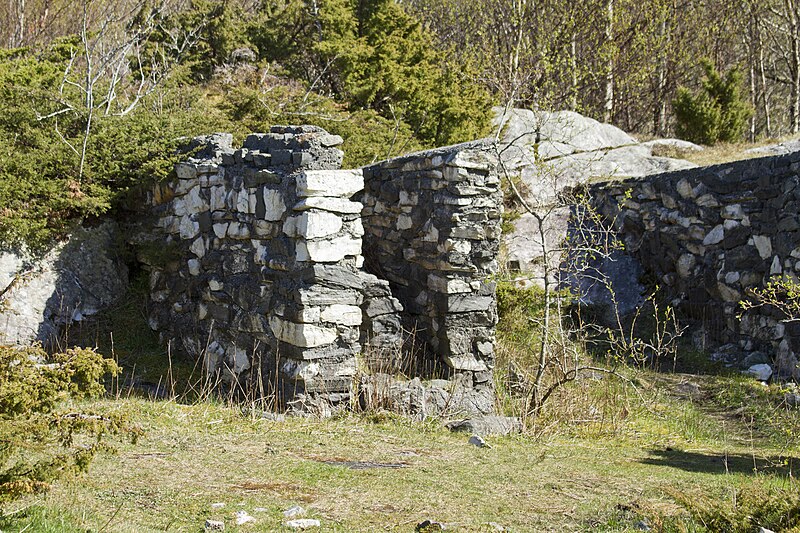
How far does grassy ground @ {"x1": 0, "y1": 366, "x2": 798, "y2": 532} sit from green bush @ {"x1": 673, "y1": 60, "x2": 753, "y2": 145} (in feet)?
38.7

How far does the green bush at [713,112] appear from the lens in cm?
1777

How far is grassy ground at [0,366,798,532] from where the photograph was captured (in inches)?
154

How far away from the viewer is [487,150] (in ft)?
25.6

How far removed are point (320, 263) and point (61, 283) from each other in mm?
3469

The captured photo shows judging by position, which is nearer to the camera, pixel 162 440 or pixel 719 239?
pixel 162 440

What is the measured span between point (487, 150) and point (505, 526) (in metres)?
4.52

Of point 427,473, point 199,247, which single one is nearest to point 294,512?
point 427,473

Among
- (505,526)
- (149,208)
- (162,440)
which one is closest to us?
(505,526)

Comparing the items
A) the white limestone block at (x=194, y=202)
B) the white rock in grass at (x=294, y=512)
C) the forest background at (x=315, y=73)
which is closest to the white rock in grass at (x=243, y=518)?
the white rock in grass at (x=294, y=512)

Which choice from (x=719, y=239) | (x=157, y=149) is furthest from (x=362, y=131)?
(x=719, y=239)

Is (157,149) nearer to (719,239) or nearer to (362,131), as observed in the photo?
(362,131)

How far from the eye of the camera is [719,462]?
602cm

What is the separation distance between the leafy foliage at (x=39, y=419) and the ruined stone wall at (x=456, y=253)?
14.9 feet

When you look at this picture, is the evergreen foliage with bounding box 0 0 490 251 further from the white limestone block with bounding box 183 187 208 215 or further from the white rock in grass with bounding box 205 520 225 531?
the white rock in grass with bounding box 205 520 225 531
